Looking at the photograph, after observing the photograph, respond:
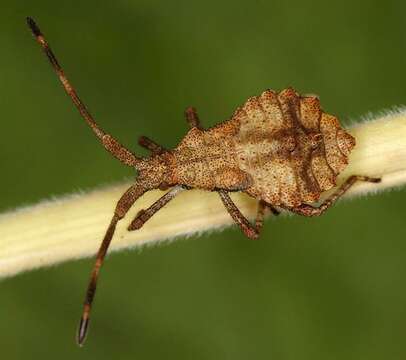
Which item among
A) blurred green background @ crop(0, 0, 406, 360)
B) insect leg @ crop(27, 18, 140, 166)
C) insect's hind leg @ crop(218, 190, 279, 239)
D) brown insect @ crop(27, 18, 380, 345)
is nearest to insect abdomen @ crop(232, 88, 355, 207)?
brown insect @ crop(27, 18, 380, 345)

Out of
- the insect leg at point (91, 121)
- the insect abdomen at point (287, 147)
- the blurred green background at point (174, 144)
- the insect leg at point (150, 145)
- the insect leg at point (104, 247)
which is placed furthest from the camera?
the blurred green background at point (174, 144)

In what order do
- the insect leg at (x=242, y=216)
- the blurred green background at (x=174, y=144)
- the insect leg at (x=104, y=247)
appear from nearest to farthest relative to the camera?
the insect leg at (x=104, y=247)
the insect leg at (x=242, y=216)
the blurred green background at (x=174, y=144)

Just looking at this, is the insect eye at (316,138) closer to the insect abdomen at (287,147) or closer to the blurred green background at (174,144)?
the insect abdomen at (287,147)

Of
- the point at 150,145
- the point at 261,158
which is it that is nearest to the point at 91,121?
the point at 150,145

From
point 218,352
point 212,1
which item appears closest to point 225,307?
point 218,352

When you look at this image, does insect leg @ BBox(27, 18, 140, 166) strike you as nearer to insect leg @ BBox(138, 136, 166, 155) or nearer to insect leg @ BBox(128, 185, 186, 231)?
insect leg @ BBox(138, 136, 166, 155)

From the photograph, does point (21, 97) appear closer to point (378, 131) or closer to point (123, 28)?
point (123, 28)

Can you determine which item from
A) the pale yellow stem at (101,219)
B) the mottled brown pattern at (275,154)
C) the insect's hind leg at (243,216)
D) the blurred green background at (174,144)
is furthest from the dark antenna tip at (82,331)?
the blurred green background at (174,144)
